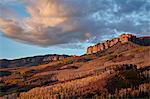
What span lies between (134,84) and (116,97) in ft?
140

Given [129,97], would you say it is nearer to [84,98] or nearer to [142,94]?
[142,94]

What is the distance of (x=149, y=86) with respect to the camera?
171 metres

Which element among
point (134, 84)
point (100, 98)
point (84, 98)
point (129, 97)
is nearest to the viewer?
point (129, 97)

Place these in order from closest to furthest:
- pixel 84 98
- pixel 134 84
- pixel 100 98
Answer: pixel 100 98 → pixel 84 98 → pixel 134 84

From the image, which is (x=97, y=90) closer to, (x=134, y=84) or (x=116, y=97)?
(x=134, y=84)

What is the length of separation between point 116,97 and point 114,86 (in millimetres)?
40056

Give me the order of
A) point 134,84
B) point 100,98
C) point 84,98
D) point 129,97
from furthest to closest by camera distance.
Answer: point 134,84, point 84,98, point 100,98, point 129,97

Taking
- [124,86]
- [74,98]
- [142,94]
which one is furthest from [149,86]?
[74,98]

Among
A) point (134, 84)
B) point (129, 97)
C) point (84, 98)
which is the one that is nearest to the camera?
point (129, 97)

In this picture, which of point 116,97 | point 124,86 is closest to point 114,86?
point 124,86

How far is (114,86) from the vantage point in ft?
655

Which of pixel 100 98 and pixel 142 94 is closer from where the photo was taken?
pixel 142 94

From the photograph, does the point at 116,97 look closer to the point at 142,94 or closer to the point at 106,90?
the point at 142,94

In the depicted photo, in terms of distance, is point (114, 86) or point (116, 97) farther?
point (114, 86)
